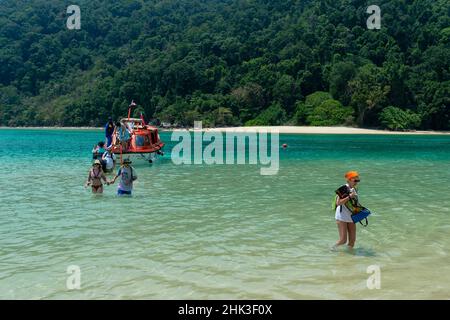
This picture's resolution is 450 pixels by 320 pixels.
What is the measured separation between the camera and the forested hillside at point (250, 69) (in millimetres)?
106562

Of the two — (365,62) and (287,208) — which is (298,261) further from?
(365,62)

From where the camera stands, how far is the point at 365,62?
408 feet

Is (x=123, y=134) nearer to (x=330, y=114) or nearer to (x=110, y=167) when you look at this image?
(x=110, y=167)

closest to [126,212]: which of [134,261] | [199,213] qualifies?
[199,213]

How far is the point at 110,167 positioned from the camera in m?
24.3

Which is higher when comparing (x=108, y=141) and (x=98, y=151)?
(x=108, y=141)

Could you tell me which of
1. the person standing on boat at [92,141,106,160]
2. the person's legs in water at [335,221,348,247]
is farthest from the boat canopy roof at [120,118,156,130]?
the person's legs in water at [335,221,348,247]

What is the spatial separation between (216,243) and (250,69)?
131m

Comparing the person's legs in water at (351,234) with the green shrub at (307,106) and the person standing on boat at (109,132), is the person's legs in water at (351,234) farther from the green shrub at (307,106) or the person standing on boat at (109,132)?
the green shrub at (307,106)

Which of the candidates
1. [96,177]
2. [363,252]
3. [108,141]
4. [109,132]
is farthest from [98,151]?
[363,252]

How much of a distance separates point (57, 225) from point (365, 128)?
319 ft

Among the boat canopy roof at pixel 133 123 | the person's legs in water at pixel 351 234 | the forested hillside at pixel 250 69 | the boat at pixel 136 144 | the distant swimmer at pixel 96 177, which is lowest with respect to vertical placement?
the person's legs in water at pixel 351 234

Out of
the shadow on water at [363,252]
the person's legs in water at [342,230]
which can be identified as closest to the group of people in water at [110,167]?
the person's legs in water at [342,230]

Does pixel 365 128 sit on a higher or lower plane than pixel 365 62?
lower
